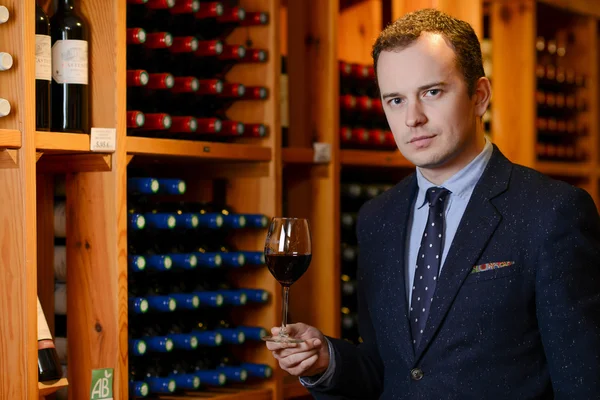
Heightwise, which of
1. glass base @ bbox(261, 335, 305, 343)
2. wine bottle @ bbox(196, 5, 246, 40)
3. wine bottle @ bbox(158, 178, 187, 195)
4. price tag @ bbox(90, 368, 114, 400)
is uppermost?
wine bottle @ bbox(196, 5, 246, 40)

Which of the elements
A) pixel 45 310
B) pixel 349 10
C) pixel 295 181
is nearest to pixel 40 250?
pixel 45 310

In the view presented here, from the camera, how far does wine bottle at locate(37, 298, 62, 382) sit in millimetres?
2053

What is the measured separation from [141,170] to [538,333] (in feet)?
4.85

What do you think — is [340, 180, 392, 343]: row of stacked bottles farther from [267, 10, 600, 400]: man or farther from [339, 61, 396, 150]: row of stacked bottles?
[267, 10, 600, 400]: man

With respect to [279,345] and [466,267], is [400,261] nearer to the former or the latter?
[466,267]

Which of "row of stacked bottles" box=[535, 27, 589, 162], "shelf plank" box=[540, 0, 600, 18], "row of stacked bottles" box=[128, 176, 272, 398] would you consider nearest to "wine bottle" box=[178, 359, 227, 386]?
"row of stacked bottles" box=[128, 176, 272, 398]

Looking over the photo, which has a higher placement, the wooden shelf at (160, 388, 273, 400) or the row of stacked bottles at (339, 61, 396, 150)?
the row of stacked bottles at (339, 61, 396, 150)

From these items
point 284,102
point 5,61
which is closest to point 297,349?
point 5,61

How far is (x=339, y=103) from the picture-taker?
10.2 ft

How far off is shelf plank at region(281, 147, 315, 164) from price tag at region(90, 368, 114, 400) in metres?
0.99

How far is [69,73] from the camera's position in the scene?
213 cm

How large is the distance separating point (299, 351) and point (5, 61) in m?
0.93

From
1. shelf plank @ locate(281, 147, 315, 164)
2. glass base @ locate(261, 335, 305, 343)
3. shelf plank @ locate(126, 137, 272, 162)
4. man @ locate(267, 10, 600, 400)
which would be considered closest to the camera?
glass base @ locate(261, 335, 305, 343)

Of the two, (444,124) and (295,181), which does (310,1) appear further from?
(444,124)
